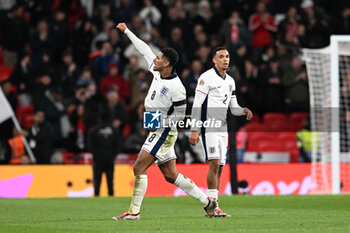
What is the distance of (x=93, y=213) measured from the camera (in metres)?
13.2

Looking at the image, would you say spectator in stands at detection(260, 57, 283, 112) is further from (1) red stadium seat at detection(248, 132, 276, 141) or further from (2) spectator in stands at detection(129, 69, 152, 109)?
(2) spectator in stands at detection(129, 69, 152, 109)

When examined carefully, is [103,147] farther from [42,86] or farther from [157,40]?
[157,40]

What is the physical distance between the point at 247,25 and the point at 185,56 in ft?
9.17

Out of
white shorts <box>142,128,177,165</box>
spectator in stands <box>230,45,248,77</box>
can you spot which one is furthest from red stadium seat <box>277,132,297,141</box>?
white shorts <box>142,128,177,165</box>

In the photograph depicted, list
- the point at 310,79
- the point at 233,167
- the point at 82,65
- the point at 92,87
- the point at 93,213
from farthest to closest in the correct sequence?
the point at 82,65 < the point at 92,87 < the point at 310,79 < the point at 233,167 < the point at 93,213

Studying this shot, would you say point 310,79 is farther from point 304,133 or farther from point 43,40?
point 43,40

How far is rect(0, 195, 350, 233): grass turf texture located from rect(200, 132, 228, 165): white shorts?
0.89m

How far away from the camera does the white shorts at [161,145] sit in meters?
11.4

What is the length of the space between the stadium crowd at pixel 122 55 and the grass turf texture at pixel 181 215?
549cm

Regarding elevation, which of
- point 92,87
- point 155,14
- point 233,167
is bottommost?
point 233,167

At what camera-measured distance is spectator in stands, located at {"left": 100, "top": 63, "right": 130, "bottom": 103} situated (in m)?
23.0

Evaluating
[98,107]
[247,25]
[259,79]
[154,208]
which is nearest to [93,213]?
[154,208]

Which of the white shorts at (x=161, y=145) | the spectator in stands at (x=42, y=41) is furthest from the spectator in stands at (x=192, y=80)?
the white shorts at (x=161, y=145)

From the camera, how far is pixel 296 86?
2320 cm
